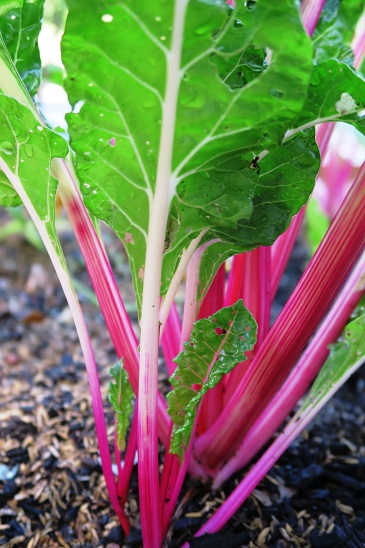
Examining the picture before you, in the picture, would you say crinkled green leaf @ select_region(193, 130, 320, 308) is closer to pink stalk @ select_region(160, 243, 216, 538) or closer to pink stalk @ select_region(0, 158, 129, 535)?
pink stalk @ select_region(160, 243, 216, 538)

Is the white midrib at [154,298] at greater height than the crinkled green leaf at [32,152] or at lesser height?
lesser

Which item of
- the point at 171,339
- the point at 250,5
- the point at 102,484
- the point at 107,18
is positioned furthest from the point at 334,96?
the point at 102,484

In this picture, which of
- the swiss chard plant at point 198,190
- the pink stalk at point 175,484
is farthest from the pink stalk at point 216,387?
the pink stalk at point 175,484

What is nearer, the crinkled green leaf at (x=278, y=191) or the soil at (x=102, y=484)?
the crinkled green leaf at (x=278, y=191)

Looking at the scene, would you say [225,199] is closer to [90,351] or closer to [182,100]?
[182,100]

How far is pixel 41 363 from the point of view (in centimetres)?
142

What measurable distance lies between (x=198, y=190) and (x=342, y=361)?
15.6 inches

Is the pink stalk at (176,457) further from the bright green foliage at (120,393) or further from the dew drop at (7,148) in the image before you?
the dew drop at (7,148)

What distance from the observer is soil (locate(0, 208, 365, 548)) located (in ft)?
2.66

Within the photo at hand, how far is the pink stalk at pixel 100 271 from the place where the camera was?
2.46 ft

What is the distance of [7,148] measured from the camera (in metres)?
0.67

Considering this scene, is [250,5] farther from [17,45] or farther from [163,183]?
[17,45]

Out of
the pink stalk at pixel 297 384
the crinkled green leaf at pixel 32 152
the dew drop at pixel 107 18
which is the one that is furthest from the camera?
the pink stalk at pixel 297 384

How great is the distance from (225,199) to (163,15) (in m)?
0.21
